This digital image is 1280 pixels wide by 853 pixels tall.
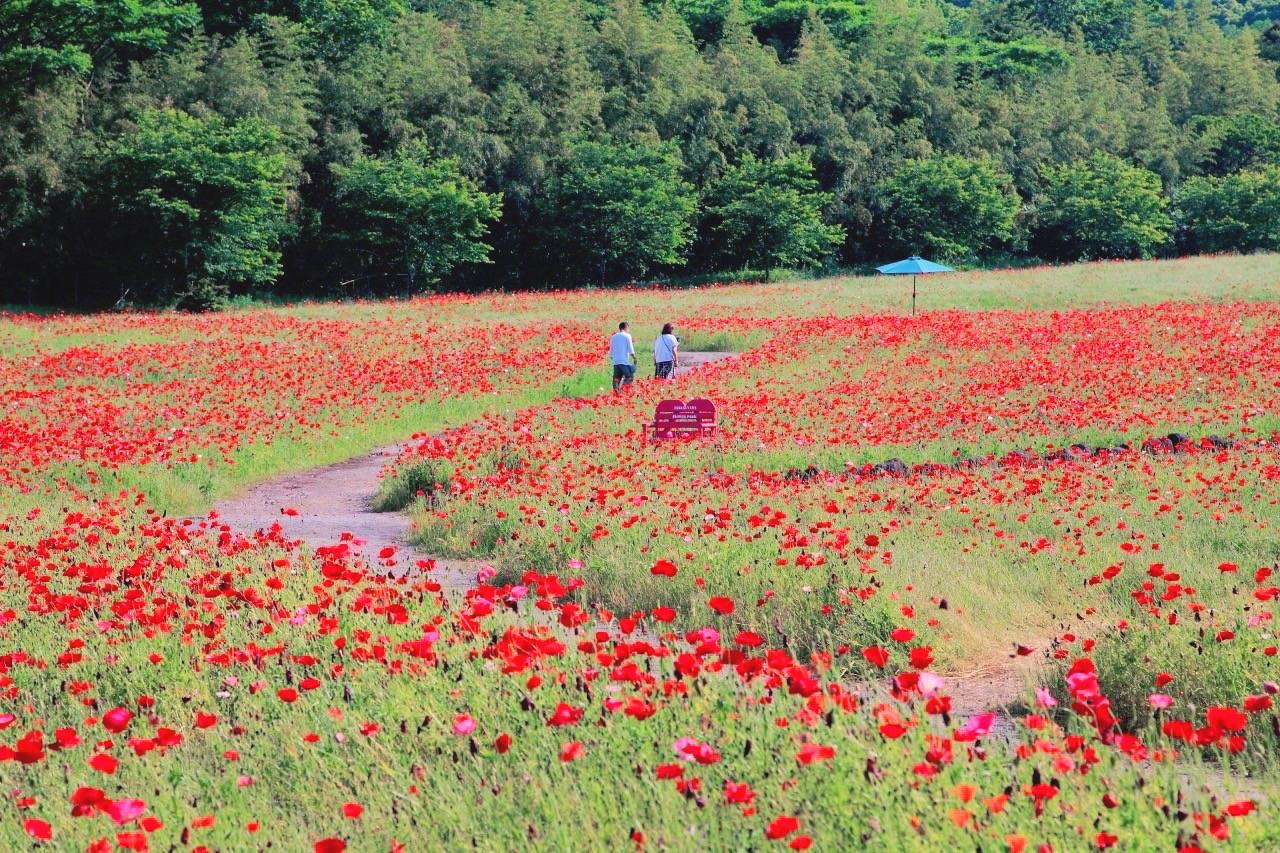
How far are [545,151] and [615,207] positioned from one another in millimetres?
5404

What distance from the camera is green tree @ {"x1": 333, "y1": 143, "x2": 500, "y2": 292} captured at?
52875 millimetres

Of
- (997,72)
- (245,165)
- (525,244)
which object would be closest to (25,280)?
(245,165)

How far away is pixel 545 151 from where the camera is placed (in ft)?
199

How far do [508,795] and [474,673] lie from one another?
1015 mm

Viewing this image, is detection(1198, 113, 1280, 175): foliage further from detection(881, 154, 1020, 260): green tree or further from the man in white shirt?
→ the man in white shirt

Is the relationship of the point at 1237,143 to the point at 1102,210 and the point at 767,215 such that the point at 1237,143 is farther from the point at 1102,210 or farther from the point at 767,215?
the point at 767,215

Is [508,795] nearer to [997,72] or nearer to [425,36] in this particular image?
[425,36]

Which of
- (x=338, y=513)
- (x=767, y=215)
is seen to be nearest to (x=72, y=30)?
(x=767, y=215)

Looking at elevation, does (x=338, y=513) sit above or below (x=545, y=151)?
below

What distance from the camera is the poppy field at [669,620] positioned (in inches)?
155

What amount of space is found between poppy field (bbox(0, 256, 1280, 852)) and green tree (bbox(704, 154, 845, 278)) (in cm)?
4132

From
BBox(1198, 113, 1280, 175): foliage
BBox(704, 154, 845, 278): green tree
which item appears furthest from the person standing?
BBox(1198, 113, 1280, 175): foliage

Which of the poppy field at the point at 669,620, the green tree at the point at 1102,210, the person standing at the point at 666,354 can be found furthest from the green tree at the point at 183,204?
the green tree at the point at 1102,210

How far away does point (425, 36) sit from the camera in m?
63.0
